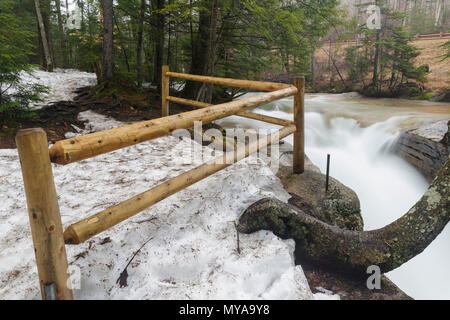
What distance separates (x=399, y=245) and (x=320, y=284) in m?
0.73

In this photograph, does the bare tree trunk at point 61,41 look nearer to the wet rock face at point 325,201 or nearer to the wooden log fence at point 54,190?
the wet rock face at point 325,201

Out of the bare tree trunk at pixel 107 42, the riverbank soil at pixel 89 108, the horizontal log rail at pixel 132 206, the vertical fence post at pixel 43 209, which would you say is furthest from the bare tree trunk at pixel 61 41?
the vertical fence post at pixel 43 209

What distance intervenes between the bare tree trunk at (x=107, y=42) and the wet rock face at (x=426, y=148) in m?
7.81

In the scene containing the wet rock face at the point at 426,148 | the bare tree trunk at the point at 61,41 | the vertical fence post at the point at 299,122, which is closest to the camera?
the vertical fence post at the point at 299,122

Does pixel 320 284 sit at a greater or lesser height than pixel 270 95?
lesser

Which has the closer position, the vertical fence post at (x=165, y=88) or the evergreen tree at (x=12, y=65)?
the evergreen tree at (x=12, y=65)

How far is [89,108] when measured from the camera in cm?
695

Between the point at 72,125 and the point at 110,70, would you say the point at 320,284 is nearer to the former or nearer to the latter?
the point at 72,125

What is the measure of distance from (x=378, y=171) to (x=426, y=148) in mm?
1007

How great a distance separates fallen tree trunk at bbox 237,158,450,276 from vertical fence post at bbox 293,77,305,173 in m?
1.47

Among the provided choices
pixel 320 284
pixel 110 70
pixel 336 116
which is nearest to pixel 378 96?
pixel 336 116

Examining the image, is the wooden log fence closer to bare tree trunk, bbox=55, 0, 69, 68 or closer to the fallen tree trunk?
the fallen tree trunk

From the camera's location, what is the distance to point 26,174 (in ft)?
4.76

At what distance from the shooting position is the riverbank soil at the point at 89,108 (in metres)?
5.42
